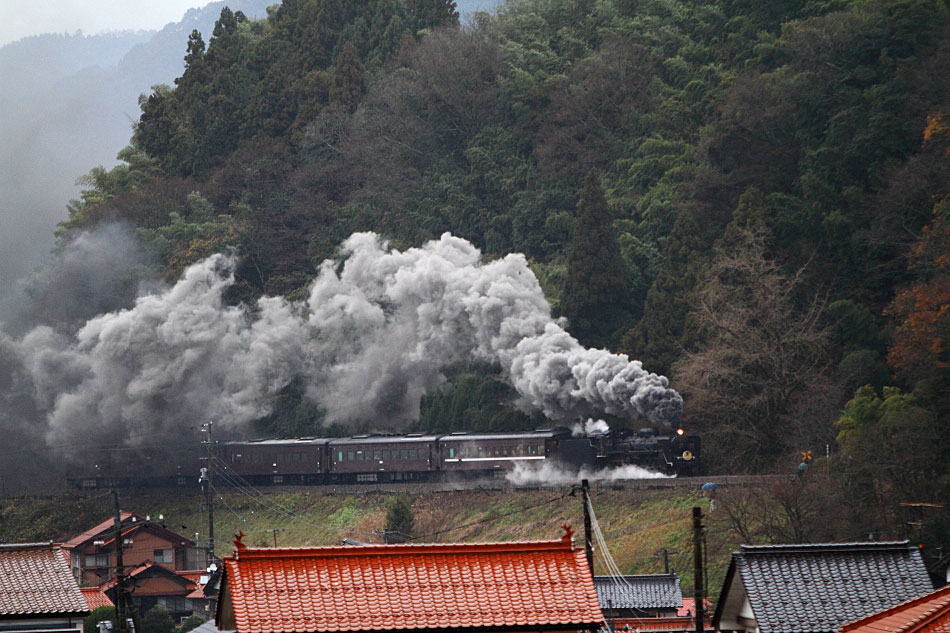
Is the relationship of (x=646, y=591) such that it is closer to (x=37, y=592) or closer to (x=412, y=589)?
(x=37, y=592)

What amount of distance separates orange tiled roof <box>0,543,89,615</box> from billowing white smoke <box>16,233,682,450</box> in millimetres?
39606

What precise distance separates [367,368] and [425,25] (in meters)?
26.3

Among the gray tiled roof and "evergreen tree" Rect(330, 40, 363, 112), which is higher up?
"evergreen tree" Rect(330, 40, 363, 112)

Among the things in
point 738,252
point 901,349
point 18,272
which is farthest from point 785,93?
point 18,272

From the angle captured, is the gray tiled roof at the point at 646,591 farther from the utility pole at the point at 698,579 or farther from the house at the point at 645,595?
the utility pole at the point at 698,579

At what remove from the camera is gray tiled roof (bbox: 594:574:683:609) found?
36.1m

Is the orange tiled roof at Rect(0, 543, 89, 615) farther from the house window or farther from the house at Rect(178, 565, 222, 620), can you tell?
the house window

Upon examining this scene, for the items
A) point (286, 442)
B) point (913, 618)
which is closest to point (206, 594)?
point (286, 442)

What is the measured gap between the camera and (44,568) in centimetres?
2534

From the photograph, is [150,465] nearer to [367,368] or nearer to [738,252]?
[367,368]

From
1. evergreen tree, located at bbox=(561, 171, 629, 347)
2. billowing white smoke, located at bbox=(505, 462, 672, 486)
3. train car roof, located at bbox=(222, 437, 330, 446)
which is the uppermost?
evergreen tree, located at bbox=(561, 171, 629, 347)

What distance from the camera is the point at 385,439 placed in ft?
203

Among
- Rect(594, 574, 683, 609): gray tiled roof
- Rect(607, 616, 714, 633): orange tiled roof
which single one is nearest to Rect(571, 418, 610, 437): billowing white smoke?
Rect(594, 574, 683, 609): gray tiled roof

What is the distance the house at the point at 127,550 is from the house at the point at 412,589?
32452 mm
